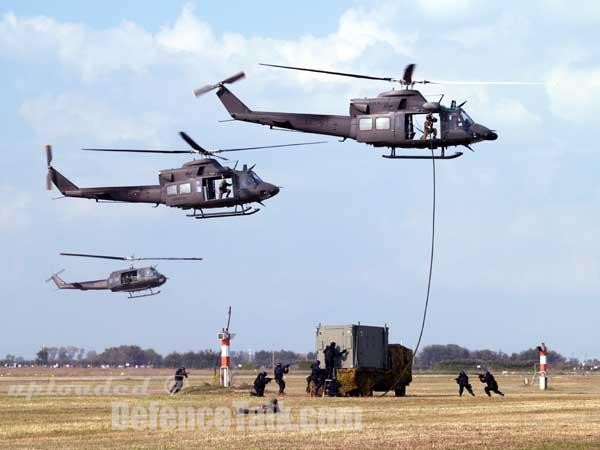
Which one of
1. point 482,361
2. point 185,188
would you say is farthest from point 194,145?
point 482,361

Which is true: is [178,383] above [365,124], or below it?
below

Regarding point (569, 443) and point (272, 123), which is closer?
point (569, 443)

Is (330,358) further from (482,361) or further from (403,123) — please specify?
(482,361)

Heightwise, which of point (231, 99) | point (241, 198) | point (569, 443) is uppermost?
point (231, 99)

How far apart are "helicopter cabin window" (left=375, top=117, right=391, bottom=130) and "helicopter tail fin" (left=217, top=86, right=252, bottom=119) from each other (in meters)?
6.15

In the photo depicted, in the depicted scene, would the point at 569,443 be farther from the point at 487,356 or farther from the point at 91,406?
the point at 487,356

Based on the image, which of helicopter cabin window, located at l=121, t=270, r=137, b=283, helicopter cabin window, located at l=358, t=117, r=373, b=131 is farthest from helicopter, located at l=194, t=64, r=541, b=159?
helicopter cabin window, located at l=121, t=270, r=137, b=283

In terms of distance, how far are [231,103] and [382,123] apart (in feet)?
26.1

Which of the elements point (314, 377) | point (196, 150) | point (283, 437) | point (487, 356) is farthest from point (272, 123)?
point (487, 356)

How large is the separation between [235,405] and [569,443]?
1453cm

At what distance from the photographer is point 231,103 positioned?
141 ft

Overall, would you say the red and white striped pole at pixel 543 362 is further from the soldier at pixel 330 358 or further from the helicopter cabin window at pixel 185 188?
the helicopter cabin window at pixel 185 188

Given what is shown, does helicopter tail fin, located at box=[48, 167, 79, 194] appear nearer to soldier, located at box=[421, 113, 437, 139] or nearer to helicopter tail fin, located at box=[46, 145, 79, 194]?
helicopter tail fin, located at box=[46, 145, 79, 194]

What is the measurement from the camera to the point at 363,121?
3806 cm
